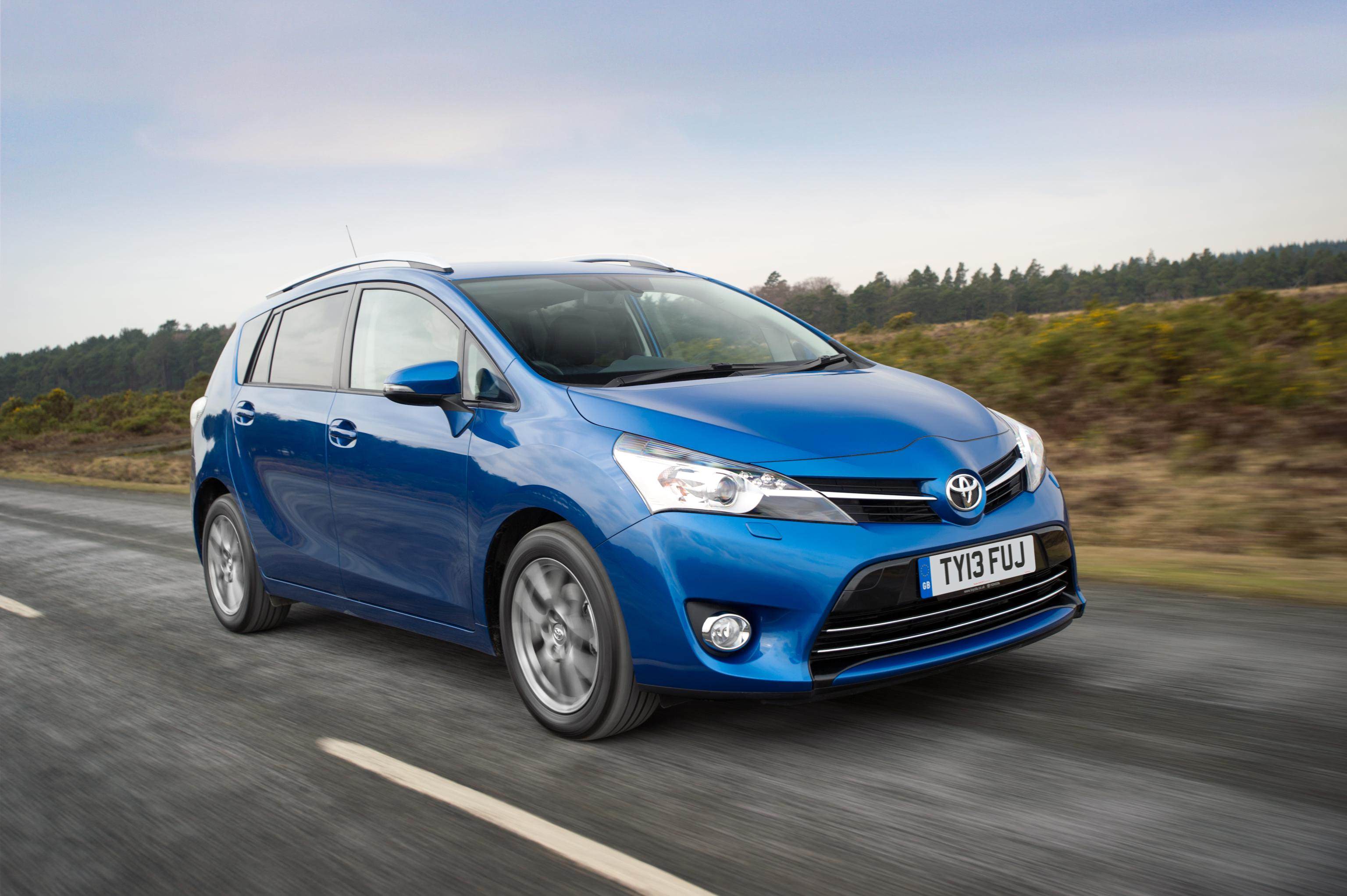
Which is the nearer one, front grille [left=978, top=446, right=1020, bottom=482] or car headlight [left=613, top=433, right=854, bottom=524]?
car headlight [left=613, top=433, right=854, bottom=524]

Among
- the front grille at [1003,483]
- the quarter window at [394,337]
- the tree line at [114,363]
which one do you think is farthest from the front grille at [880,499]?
the tree line at [114,363]

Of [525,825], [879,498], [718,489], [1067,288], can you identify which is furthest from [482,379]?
[1067,288]

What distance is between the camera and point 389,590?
4648mm

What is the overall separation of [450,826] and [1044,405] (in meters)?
9.67

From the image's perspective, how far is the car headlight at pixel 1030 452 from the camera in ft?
12.9

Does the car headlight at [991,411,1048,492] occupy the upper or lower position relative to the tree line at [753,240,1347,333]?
lower

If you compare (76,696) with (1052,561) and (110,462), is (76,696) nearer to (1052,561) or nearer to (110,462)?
(1052,561)

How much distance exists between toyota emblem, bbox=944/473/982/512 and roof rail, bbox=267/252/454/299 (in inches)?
92.7

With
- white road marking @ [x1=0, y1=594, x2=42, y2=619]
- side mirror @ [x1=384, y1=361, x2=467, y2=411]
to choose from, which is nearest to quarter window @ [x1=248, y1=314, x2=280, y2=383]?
side mirror @ [x1=384, y1=361, x2=467, y2=411]

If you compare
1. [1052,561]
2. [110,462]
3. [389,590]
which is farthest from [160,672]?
[110,462]

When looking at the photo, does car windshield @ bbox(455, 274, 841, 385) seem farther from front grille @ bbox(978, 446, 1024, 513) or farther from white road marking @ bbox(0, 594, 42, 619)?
white road marking @ bbox(0, 594, 42, 619)

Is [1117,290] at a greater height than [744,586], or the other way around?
[1117,290]

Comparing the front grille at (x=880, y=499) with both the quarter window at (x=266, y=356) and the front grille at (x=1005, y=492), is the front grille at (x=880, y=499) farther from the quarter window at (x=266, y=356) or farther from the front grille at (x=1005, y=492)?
the quarter window at (x=266, y=356)

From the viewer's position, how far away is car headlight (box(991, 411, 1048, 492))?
12.9 ft
